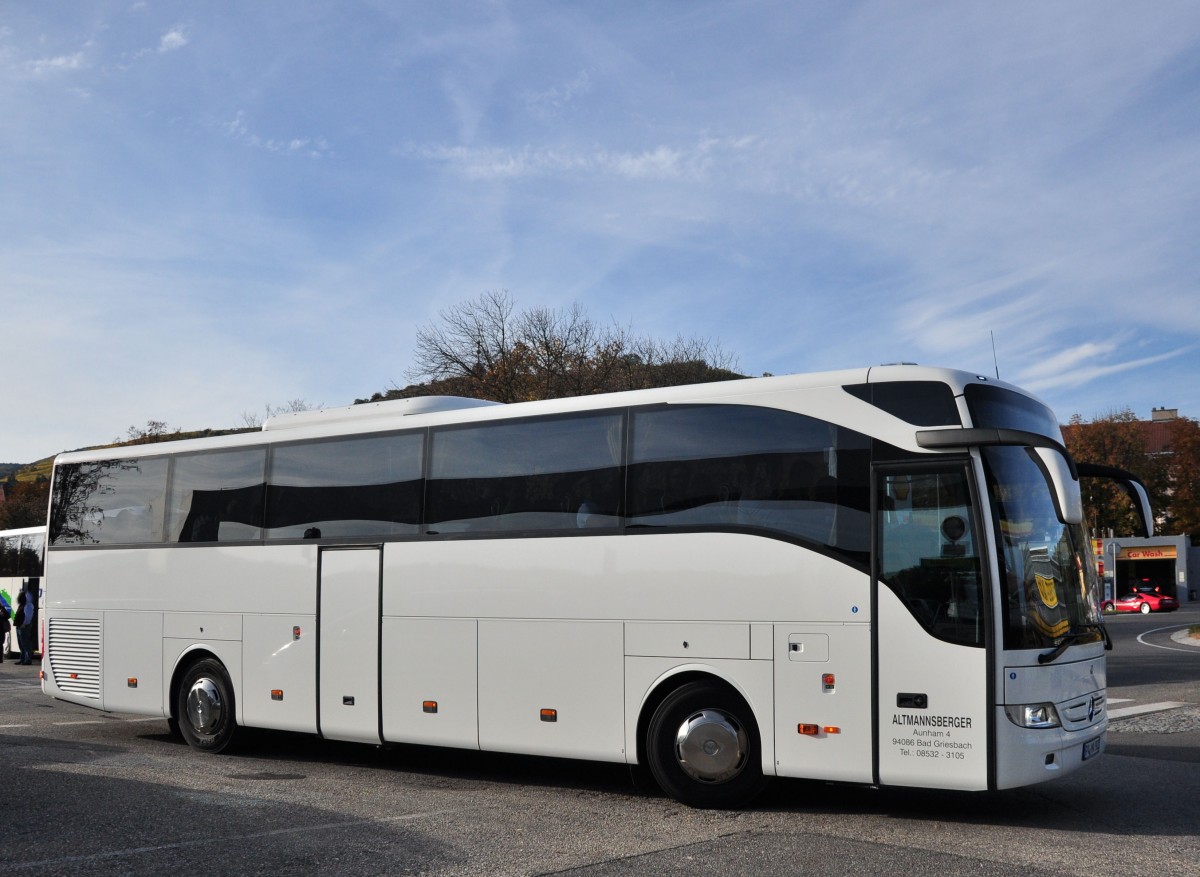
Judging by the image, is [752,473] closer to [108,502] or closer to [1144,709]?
[108,502]

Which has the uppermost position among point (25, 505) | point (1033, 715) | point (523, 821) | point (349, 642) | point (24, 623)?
point (25, 505)

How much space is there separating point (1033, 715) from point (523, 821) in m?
3.65

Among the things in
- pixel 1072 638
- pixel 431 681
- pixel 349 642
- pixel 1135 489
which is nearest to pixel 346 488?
pixel 349 642

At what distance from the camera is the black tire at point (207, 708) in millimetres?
12453

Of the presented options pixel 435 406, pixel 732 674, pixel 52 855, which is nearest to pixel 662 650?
pixel 732 674

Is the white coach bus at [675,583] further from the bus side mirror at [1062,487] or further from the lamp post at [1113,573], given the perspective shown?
the lamp post at [1113,573]

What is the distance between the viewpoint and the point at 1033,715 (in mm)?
7848

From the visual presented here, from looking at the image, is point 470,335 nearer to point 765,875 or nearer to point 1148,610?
point 765,875

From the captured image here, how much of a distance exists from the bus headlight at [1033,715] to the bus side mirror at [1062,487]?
136 cm

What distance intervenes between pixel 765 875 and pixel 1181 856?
107 inches

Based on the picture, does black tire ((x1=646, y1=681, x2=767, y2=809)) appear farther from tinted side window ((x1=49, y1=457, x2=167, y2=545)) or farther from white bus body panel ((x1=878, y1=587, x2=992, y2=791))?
tinted side window ((x1=49, y1=457, x2=167, y2=545))

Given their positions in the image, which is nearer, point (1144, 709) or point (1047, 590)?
point (1047, 590)

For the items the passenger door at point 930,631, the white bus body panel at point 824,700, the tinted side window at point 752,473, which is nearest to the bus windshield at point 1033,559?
the passenger door at point 930,631

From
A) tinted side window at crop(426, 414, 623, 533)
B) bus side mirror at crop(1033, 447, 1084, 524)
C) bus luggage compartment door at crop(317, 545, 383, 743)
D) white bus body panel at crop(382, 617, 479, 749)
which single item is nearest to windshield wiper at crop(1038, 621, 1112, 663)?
bus side mirror at crop(1033, 447, 1084, 524)
